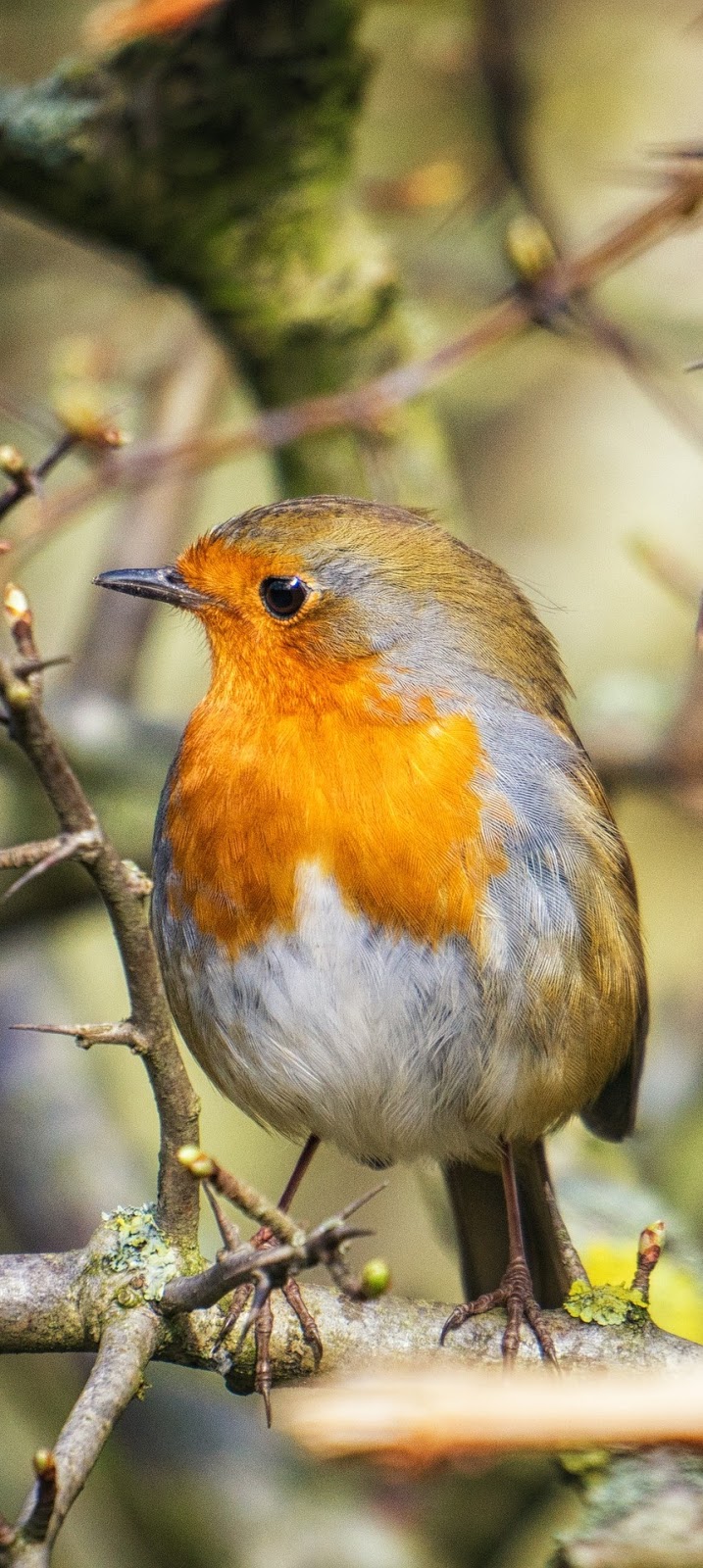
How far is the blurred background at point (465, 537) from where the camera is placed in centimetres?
365

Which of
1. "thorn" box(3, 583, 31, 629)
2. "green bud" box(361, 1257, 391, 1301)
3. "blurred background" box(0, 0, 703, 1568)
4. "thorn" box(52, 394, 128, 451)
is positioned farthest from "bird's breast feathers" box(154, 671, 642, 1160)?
"green bud" box(361, 1257, 391, 1301)

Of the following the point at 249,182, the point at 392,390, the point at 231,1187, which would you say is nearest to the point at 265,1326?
the point at 231,1187

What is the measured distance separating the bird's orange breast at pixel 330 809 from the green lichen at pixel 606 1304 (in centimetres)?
56

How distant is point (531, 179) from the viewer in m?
4.23

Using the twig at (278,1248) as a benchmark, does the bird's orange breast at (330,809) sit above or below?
above

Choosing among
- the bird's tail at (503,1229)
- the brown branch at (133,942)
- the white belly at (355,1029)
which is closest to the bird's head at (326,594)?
the white belly at (355,1029)

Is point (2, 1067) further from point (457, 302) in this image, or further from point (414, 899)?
point (457, 302)

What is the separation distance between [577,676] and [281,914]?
2892 millimetres

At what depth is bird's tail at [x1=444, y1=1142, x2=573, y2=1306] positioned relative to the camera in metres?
2.96

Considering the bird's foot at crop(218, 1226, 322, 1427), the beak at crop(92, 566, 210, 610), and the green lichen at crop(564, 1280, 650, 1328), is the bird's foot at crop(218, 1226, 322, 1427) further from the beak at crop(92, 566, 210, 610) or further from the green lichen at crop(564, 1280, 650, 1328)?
the beak at crop(92, 566, 210, 610)

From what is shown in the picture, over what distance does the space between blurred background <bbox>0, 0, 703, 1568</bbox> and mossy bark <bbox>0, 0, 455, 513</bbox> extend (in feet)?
0.51

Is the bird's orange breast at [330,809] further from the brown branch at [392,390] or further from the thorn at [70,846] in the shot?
the thorn at [70,846]

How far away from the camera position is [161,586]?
261 centimetres

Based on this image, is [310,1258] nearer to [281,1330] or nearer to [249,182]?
[281,1330]
